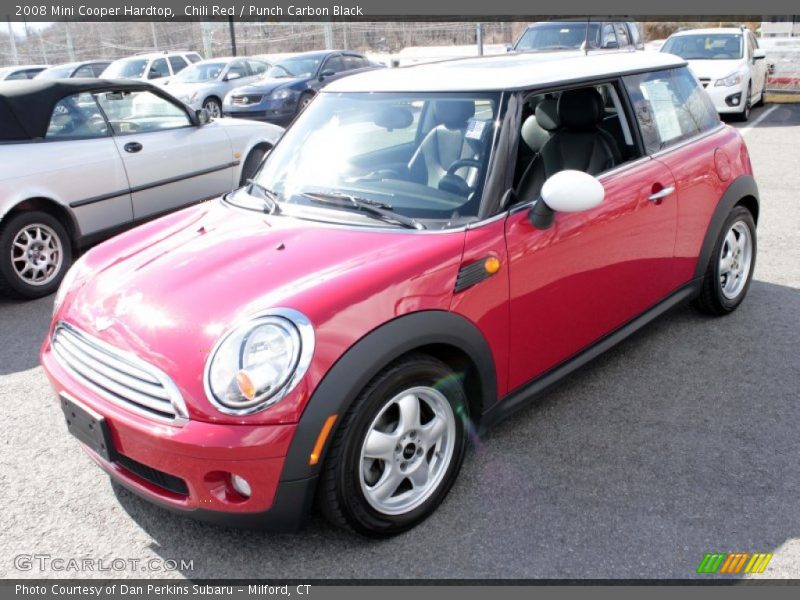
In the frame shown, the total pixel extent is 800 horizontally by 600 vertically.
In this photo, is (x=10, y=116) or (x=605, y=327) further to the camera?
(x=10, y=116)

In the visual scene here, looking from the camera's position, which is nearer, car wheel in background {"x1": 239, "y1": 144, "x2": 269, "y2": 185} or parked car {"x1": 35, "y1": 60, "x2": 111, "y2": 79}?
car wheel in background {"x1": 239, "y1": 144, "x2": 269, "y2": 185}

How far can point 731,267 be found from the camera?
4547 millimetres

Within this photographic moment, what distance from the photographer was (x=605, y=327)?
3537mm

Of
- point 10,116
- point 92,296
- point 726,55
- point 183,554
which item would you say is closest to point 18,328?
point 10,116

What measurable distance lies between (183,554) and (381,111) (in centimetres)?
210

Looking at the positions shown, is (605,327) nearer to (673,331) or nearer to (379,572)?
(673,331)

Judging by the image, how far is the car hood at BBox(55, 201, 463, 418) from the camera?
7.99ft

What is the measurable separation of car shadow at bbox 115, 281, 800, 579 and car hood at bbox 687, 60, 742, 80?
9.94 metres

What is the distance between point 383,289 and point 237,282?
1.76ft

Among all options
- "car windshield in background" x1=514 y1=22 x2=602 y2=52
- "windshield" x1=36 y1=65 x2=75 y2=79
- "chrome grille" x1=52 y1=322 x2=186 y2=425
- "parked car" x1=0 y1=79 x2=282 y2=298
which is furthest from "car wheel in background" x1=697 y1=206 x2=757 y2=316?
"windshield" x1=36 y1=65 x2=75 y2=79

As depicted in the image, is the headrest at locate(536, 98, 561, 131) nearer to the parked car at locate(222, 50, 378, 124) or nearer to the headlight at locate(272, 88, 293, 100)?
the parked car at locate(222, 50, 378, 124)

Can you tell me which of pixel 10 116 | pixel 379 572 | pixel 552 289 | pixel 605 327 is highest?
pixel 10 116

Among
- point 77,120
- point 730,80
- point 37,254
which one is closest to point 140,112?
point 77,120

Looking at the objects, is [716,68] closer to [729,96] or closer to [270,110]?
[729,96]
